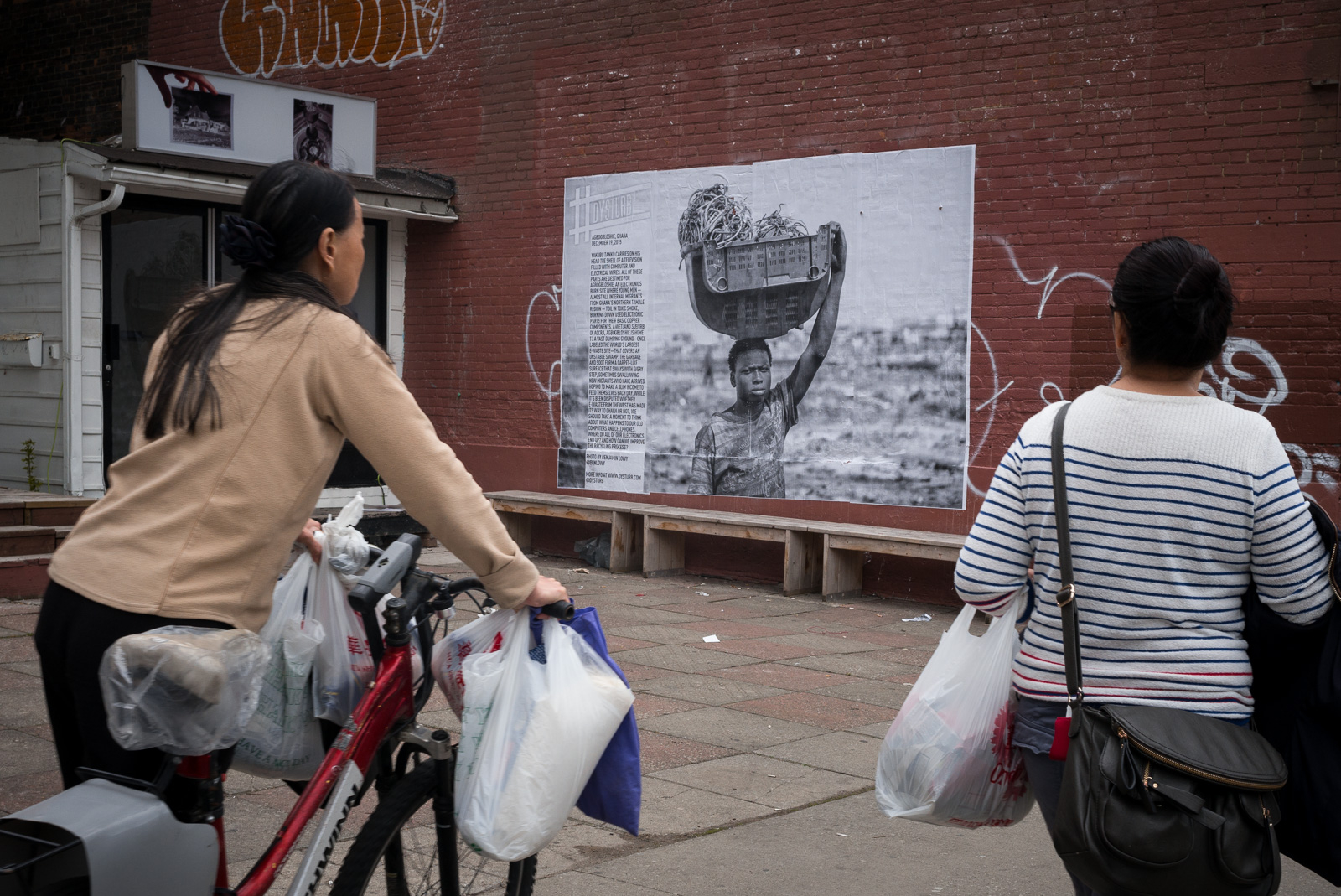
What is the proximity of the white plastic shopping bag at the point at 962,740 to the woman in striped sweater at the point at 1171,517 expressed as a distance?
15 cm

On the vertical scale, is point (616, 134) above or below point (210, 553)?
above

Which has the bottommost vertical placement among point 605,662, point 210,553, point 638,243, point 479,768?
point 479,768

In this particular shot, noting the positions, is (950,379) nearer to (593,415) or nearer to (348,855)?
(593,415)

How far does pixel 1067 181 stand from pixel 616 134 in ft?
13.3

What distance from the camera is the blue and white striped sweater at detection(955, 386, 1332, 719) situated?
2258mm

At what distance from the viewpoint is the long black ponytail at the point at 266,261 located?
236 centimetres

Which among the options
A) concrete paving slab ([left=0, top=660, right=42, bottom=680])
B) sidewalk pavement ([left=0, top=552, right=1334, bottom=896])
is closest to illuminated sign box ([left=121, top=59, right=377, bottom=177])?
sidewalk pavement ([left=0, top=552, right=1334, bottom=896])

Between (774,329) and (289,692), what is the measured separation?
792 centimetres

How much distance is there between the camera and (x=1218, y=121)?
8391 mm

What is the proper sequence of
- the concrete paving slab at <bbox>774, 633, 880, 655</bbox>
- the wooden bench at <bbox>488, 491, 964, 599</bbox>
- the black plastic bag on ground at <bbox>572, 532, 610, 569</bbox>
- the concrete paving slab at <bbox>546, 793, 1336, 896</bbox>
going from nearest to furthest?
the concrete paving slab at <bbox>546, 793, 1336, 896</bbox> < the concrete paving slab at <bbox>774, 633, 880, 655</bbox> < the wooden bench at <bbox>488, 491, 964, 599</bbox> < the black plastic bag on ground at <bbox>572, 532, 610, 569</bbox>

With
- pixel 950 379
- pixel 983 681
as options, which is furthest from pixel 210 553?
pixel 950 379

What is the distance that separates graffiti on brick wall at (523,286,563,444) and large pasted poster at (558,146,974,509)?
0.14m

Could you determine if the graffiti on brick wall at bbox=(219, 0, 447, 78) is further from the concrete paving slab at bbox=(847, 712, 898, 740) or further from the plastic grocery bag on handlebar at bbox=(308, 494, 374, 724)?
the plastic grocery bag on handlebar at bbox=(308, 494, 374, 724)

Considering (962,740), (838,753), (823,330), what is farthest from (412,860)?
(823,330)
